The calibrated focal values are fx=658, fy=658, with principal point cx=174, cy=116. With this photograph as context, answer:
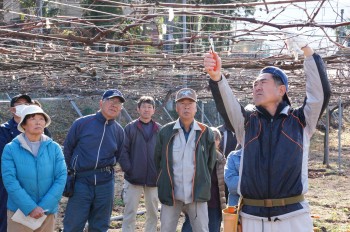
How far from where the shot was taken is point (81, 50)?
272 inches

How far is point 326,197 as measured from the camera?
A: 1405cm

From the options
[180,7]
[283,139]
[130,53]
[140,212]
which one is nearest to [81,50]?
[130,53]

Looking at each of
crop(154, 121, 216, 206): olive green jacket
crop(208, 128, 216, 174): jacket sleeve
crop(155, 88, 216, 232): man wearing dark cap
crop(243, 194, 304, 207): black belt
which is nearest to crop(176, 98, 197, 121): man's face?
crop(155, 88, 216, 232): man wearing dark cap

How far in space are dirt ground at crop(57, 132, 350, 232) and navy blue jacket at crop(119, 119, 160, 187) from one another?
1549 millimetres

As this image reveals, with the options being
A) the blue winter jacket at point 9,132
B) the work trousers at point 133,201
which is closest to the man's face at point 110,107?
the blue winter jacket at point 9,132

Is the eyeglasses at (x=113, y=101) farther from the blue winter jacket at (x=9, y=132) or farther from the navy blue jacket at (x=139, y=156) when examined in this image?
the blue winter jacket at (x=9, y=132)

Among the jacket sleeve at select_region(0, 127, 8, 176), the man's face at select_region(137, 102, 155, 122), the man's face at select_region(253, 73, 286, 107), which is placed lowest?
the jacket sleeve at select_region(0, 127, 8, 176)

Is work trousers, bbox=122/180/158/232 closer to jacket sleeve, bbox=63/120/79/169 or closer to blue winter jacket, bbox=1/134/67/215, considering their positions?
jacket sleeve, bbox=63/120/79/169

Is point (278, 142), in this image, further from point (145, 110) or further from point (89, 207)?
point (145, 110)

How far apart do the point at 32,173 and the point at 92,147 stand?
1.19 metres

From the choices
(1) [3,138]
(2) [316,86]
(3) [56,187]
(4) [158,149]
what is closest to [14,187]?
(3) [56,187]

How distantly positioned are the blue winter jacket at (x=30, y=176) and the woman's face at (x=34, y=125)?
9 cm

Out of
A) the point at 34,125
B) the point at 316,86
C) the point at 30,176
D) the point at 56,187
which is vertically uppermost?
the point at 316,86

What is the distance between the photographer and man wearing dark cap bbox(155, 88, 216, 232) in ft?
21.7
